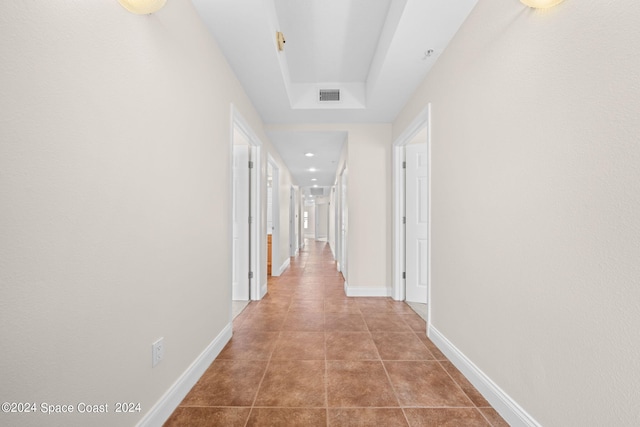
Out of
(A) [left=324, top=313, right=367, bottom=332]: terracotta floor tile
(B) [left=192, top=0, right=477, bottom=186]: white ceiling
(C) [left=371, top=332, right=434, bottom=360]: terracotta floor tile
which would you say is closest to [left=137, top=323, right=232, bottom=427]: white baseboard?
(A) [left=324, top=313, right=367, bottom=332]: terracotta floor tile

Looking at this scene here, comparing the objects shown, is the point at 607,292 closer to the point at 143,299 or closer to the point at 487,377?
the point at 487,377

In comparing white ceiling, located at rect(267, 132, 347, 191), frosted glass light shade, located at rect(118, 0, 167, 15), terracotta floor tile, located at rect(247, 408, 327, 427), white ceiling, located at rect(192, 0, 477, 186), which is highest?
white ceiling, located at rect(192, 0, 477, 186)

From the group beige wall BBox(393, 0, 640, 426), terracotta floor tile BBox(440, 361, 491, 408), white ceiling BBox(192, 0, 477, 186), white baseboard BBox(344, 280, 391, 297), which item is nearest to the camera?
beige wall BBox(393, 0, 640, 426)

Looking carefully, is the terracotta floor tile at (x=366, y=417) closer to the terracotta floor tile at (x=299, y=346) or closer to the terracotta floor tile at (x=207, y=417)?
the terracotta floor tile at (x=207, y=417)

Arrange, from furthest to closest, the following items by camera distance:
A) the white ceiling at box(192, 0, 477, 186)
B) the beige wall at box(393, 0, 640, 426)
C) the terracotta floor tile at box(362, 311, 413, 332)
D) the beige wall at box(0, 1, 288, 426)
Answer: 1. the terracotta floor tile at box(362, 311, 413, 332)
2. the white ceiling at box(192, 0, 477, 186)
3. the beige wall at box(393, 0, 640, 426)
4. the beige wall at box(0, 1, 288, 426)

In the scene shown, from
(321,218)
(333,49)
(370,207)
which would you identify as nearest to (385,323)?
(370,207)

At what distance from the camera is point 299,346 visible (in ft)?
7.54

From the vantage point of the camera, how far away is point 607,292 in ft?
3.07

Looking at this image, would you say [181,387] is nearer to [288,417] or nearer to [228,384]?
[228,384]

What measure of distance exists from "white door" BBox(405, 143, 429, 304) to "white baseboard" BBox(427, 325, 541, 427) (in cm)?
131

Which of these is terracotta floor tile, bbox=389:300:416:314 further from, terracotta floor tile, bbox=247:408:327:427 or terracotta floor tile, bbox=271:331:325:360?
terracotta floor tile, bbox=247:408:327:427

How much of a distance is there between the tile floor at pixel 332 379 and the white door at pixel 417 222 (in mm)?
534

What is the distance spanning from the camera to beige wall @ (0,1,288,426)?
2.48 ft

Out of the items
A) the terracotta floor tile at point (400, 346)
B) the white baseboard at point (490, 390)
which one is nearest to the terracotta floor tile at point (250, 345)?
the terracotta floor tile at point (400, 346)
